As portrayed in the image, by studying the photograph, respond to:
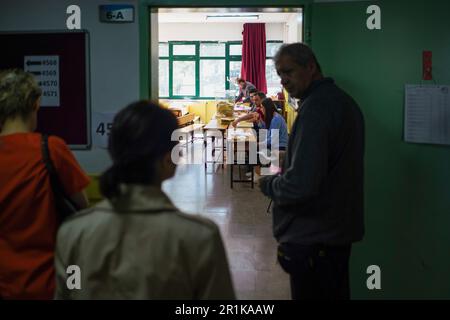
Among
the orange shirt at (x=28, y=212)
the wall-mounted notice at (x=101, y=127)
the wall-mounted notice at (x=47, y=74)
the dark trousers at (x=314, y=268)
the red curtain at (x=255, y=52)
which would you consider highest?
the red curtain at (x=255, y=52)

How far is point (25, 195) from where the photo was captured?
1.66 m

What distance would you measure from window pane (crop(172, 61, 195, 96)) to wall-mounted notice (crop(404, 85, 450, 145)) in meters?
11.1

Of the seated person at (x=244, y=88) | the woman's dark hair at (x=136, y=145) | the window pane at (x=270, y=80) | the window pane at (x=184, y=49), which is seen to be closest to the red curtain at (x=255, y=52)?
the window pane at (x=270, y=80)

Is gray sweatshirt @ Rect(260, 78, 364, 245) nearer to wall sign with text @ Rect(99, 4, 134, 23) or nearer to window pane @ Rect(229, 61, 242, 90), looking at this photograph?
wall sign with text @ Rect(99, 4, 134, 23)

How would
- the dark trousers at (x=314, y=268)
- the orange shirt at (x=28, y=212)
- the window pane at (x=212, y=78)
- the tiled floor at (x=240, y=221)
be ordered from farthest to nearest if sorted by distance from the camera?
1. the window pane at (x=212, y=78)
2. the tiled floor at (x=240, y=221)
3. the dark trousers at (x=314, y=268)
4. the orange shirt at (x=28, y=212)

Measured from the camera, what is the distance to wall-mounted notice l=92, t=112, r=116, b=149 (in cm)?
289

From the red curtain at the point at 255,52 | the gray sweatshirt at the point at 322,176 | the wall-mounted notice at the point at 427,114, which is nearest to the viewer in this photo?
the gray sweatshirt at the point at 322,176

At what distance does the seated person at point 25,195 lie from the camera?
1664 millimetres

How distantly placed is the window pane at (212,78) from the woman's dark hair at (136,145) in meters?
12.4

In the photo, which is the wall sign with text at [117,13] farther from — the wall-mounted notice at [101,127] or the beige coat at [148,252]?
the beige coat at [148,252]

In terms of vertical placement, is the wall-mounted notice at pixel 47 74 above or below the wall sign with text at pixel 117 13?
below

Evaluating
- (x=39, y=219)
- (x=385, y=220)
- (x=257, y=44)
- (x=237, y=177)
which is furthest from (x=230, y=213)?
(x=257, y=44)

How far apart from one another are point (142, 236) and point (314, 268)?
1128mm
